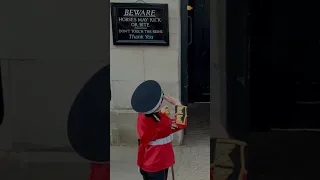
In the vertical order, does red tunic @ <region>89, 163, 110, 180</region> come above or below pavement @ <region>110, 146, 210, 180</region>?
above

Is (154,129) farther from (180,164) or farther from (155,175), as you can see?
(180,164)

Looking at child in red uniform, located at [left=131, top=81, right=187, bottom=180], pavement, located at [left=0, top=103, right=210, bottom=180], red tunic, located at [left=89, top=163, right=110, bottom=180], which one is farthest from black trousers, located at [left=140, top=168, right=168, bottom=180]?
red tunic, located at [left=89, top=163, right=110, bottom=180]

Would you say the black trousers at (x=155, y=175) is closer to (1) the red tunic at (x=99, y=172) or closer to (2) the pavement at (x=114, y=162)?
(2) the pavement at (x=114, y=162)

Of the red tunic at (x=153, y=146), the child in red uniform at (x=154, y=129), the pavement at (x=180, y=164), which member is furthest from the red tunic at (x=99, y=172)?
the pavement at (x=180, y=164)

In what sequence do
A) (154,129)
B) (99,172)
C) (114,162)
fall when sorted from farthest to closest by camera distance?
(114,162), (154,129), (99,172)

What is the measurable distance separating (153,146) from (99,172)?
74.7 inches

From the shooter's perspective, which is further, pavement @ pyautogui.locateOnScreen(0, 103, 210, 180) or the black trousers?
the black trousers

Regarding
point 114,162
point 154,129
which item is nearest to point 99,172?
point 154,129

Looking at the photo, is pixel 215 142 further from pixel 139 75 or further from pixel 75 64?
pixel 139 75

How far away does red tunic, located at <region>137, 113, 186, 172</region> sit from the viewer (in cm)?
351

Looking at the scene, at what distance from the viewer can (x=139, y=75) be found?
20.0 feet

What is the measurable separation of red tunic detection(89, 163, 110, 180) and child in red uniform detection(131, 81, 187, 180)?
5.31ft

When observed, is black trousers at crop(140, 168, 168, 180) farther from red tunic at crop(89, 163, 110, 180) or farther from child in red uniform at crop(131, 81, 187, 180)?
red tunic at crop(89, 163, 110, 180)

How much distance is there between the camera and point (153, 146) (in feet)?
11.8
